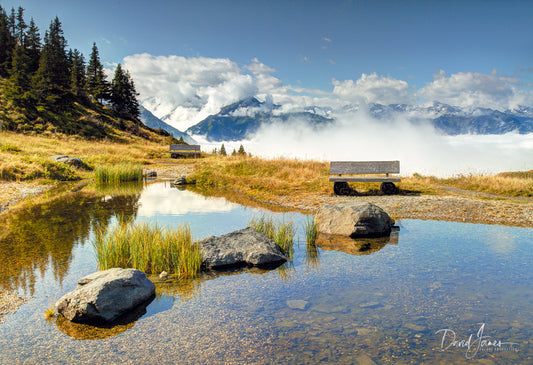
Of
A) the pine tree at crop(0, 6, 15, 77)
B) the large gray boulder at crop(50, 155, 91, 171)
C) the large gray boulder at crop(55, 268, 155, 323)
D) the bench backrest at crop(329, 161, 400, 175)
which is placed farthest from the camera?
the pine tree at crop(0, 6, 15, 77)

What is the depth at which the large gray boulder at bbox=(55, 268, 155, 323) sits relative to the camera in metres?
5.41

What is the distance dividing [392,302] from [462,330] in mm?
1156

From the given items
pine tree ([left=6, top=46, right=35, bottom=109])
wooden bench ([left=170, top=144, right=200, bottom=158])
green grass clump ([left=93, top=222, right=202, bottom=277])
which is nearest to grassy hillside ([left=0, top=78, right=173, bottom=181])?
pine tree ([left=6, top=46, right=35, bottom=109])

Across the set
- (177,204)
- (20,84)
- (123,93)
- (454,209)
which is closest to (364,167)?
(454,209)

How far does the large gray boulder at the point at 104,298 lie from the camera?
541cm

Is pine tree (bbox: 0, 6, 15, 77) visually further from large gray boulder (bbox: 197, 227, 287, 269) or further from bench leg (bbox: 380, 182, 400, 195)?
large gray boulder (bbox: 197, 227, 287, 269)

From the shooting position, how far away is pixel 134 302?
5855 millimetres

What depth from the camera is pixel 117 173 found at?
1015 inches

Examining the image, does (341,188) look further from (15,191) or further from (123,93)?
(123,93)

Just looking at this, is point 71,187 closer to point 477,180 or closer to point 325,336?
point 325,336

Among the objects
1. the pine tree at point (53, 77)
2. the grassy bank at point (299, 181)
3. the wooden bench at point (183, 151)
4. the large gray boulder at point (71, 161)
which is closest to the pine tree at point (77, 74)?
the pine tree at point (53, 77)

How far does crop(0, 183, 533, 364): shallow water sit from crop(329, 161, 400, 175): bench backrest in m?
8.72

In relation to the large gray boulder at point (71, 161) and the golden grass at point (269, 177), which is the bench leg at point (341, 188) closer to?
the golden grass at point (269, 177)

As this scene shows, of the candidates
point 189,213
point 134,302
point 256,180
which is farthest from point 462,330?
point 256,180
